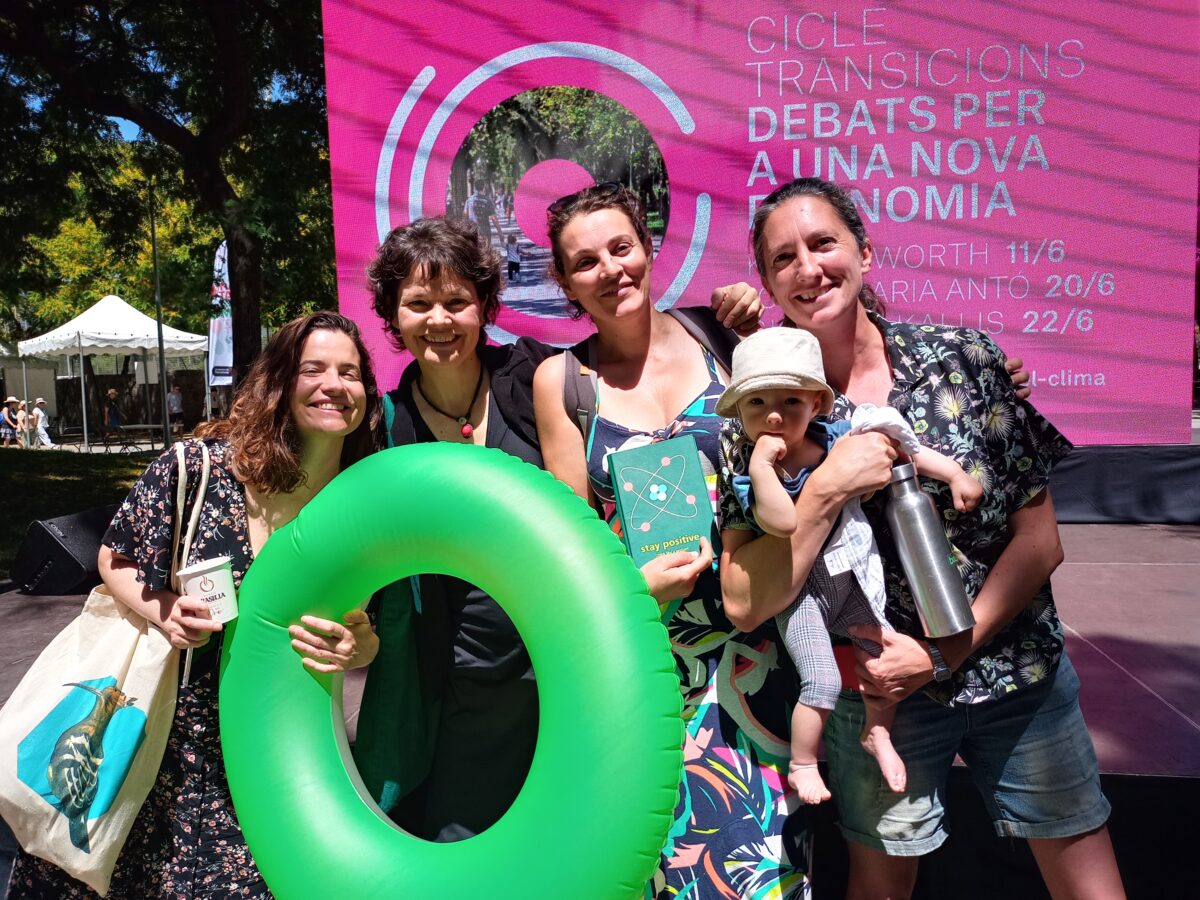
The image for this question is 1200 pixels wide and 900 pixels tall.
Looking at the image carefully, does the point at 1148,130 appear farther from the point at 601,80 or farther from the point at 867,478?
the point at 867,478

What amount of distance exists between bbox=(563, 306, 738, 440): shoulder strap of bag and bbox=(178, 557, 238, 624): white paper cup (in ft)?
2.55

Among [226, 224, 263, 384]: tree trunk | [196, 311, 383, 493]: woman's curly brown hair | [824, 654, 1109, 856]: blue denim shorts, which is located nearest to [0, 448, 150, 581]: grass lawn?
[226, 224, 263, 384]: tree trunk

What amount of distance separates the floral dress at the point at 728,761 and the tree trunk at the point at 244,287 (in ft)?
22.6

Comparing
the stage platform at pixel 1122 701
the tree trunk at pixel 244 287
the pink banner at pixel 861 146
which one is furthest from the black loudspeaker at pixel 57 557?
the tree trunk at pixel 244 287

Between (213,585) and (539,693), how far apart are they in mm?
728

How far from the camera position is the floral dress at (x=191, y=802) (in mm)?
1861

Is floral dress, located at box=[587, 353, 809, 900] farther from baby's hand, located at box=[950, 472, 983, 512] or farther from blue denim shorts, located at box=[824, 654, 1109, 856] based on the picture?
baby's hand, located at box=[950, 472, 983, 512]

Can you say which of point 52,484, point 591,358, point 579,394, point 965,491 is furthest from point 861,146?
point 52,484

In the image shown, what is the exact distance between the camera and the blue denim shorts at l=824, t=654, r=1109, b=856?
156 centimetres

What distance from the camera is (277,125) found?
832 centimetres

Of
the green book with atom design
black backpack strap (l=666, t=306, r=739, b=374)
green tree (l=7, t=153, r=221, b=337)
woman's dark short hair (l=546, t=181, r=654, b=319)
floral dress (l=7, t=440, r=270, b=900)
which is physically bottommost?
floral dress (l=7, t=440, r=270, b=900)

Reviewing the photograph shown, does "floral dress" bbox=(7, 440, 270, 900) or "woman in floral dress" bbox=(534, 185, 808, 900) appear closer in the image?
"woman in floral dress" bbox=(534, 185, 808, 900)

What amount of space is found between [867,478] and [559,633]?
0.59 metres

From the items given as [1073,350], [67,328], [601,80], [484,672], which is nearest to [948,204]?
[1073,350]
